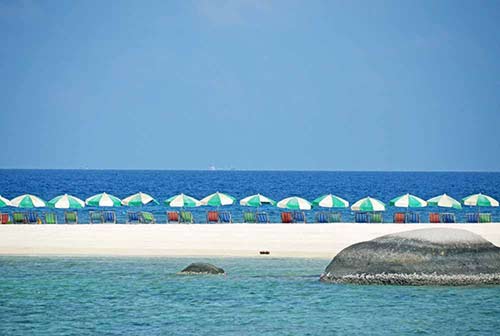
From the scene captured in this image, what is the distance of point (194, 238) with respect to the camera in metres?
38.2

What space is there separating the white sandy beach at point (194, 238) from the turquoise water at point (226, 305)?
514cm

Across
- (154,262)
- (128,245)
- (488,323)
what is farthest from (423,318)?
(128,245)

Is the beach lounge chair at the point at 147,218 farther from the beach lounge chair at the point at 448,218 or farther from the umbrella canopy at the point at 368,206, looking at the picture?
the beach lounge chair at the point at 448,218

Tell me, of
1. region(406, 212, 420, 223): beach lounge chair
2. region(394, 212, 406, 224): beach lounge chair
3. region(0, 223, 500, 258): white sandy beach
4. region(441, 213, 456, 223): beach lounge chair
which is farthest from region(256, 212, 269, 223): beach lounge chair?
region(441, 213, 456, 223): beach lounge chair

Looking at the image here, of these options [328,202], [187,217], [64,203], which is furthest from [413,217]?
[64,203]

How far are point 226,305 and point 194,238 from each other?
15.9 metres

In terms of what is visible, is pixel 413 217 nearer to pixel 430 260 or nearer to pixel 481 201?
pixel 481 201

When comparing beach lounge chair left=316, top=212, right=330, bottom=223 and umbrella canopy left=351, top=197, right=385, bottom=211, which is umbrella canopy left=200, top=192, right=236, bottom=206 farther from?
umbrella canopy left=351, top=197, right=385, bottom=211

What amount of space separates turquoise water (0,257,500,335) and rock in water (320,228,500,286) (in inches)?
13.5

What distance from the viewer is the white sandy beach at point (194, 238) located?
112 ft

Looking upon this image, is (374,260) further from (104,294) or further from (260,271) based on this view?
(104,294)

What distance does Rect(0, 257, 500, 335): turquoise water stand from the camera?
19.7m

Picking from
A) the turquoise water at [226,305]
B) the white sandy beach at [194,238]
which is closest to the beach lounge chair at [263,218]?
the white sandy beach at [194,238]

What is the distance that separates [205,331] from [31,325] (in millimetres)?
3623
